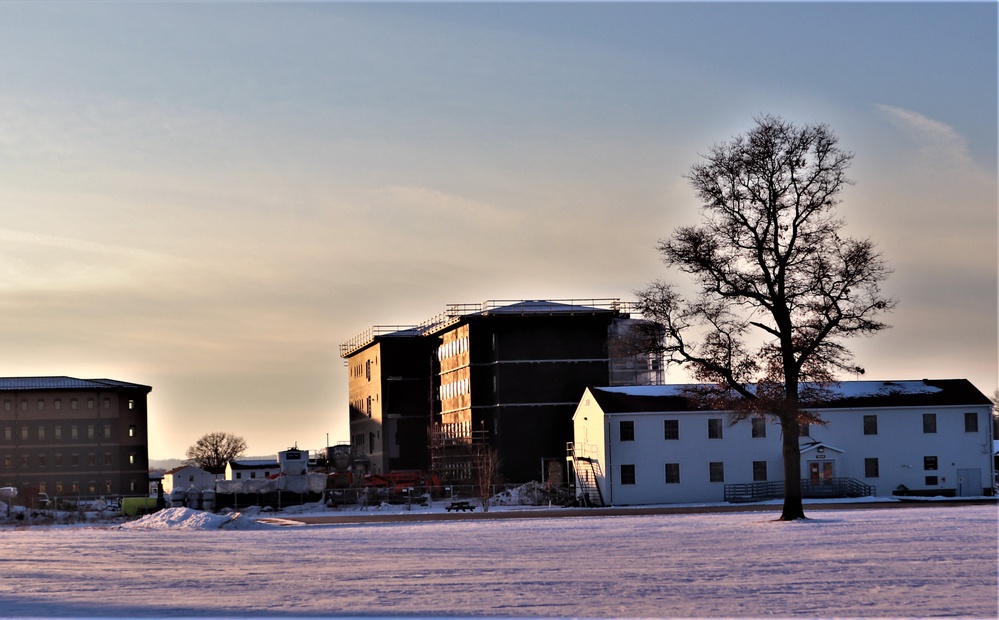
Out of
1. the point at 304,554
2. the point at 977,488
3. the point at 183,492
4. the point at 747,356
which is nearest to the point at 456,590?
the point at 304,554

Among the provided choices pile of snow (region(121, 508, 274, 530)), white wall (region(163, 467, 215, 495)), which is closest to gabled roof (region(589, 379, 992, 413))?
pile of snow (region(121, 508, 274, 530))

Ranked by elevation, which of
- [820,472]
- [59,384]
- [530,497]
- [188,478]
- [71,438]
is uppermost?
[59,384]

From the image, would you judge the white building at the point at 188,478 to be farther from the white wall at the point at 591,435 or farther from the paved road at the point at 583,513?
the paved road at the point at 583,513

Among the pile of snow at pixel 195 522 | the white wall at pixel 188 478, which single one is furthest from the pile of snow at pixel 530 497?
the white wall at pixel 188 478

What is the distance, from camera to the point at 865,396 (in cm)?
7425

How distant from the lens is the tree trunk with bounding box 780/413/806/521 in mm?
43844

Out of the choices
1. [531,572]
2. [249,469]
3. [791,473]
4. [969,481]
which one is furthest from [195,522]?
[249,469]

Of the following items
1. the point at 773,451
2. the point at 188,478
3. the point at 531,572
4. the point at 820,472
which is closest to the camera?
the point at 531,572

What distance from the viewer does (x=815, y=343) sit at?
140ft

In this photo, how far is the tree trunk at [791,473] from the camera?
43.8m

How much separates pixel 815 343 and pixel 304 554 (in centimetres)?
1929

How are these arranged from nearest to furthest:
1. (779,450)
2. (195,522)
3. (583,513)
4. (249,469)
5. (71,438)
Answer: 1. (195,522)
2. (583,513)
3. (779,450)
4. (71,438)
5. (249,469)

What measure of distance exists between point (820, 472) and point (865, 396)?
19.0 ft

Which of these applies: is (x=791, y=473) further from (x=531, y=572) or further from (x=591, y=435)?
(x=591, y=435)
